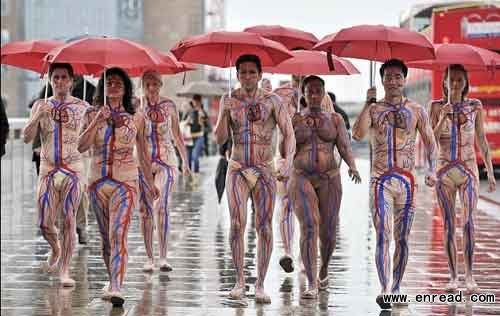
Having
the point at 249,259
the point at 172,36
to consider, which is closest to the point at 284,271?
the point at 249,259

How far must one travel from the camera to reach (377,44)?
408 inches

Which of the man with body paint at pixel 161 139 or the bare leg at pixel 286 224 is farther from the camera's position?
the bare leg at pixel 286 224

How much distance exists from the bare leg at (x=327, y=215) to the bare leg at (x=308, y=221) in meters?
0.10

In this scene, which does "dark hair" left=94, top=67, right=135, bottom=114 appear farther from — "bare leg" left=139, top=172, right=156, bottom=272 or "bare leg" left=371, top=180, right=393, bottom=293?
"bare leg" left=371, top=180, right=393, bottom=293

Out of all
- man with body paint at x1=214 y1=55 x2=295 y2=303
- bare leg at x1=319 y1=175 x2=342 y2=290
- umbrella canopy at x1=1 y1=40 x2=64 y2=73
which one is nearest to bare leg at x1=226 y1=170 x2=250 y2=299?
man with body paint at x1=214 y1=55 x2=295 y2=303

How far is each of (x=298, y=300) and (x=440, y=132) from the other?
190cm

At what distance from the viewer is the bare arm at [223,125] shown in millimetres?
9625

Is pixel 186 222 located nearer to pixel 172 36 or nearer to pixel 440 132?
pixel 440 132

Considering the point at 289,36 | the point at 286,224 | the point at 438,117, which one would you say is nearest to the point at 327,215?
the point at 438,117

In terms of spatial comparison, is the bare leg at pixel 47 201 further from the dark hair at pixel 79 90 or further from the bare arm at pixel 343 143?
the dark hair at pixel 79 90

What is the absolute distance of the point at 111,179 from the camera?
371 inches

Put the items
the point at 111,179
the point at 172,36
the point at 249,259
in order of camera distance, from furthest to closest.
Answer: the point at 172,36 < the point at 249,259 < the point at 111,179

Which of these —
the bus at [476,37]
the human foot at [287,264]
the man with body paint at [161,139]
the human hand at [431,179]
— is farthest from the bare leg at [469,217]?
the bus at [476,37]

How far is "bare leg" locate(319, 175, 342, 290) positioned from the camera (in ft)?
32.8
